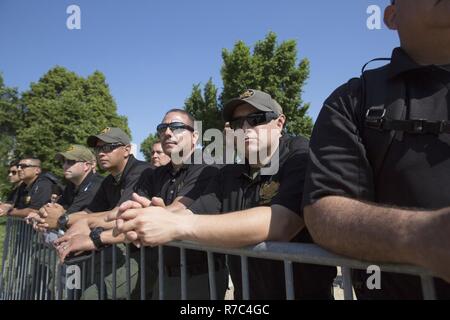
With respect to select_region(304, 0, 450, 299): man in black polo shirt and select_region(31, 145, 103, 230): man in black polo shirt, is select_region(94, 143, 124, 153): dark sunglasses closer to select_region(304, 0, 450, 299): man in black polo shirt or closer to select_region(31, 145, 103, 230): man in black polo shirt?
select_region(31, 145, 103, 230): man in black polo shirt

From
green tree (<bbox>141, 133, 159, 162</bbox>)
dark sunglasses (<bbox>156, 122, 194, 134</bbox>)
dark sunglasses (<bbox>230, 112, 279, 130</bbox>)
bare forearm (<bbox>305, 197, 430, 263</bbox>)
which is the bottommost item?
green tree (<bbox>141, 133, 159, 162</bbox>)

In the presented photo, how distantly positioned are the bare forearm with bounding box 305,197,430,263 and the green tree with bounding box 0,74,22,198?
97.5 ft

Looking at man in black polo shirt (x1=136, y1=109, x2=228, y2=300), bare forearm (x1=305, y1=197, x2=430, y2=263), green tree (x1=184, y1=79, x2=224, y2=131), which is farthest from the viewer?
green tree (x1=184, y1=79, x2=224, y2=131)

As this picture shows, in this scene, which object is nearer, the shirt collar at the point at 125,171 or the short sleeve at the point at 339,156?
the short sleeve at the point at 339,156

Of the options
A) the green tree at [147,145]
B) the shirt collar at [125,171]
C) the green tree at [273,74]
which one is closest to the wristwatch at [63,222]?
the shirt collar at [125,171]

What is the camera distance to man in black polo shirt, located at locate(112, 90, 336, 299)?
63.1 inches

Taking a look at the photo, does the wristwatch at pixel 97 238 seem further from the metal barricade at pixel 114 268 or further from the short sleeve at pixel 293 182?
the short sleeve at pixel 293 182

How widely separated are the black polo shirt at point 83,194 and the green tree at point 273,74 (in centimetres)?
1271

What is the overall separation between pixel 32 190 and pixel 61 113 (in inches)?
871

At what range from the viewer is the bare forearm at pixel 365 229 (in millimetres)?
1064

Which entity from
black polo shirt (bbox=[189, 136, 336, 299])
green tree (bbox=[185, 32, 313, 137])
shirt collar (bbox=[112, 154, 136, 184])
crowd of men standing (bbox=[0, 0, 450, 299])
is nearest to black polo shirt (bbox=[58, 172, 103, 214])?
shirt collar (bbox=[112, 154, 136, 184])

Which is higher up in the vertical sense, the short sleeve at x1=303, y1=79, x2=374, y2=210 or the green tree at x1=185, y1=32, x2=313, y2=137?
the green tree at x1=185, y1=32, x2=313, y2=137

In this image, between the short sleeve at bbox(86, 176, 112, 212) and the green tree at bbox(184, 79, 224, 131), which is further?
the green tree at bbox(184, 79, 224, 131)

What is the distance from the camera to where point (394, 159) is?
1.30 meters
